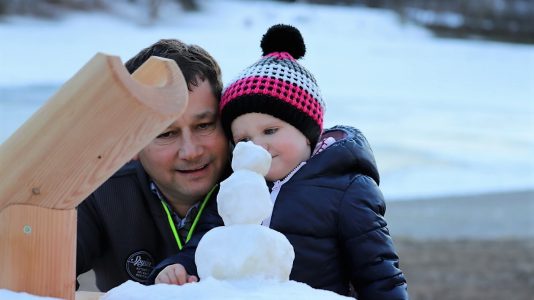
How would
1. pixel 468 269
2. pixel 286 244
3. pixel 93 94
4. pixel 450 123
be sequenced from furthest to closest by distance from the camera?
1. pixel 450 123
2. pixel 468 269
3. pixel 286 244
4. pixel 93 94

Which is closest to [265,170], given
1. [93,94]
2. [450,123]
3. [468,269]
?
[93,94]

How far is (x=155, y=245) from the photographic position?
2.72 metres

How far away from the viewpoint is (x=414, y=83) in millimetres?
17609

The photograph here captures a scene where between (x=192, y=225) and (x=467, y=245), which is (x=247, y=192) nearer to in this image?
(x=192, y=225)

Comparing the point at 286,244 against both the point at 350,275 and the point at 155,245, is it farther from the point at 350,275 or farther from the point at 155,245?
the point at 155,245

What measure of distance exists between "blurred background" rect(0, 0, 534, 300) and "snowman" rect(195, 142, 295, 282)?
133cm

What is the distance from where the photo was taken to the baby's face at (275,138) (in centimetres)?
227

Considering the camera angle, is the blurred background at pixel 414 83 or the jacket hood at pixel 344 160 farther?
the blurred background at pixel 414 83

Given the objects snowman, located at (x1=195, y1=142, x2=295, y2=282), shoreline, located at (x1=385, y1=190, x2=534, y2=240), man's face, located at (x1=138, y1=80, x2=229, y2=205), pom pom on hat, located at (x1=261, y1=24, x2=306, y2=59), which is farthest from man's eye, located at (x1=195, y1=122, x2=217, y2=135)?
shoreline, located at (x1=385, y1=190, x2=534, y2=240)

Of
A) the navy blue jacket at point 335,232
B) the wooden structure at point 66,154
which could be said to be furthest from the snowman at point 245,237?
the navy blue jacket at point 335,232

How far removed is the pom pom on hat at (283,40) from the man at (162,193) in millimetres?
237

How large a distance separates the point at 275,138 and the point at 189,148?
31 cm

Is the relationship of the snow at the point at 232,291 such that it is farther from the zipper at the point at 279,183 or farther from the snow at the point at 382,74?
the snow at the point at 382,74

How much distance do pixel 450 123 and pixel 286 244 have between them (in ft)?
37.7
